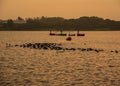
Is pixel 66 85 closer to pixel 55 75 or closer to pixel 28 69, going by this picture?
pixel 55 75

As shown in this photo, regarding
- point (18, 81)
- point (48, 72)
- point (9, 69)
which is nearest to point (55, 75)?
point (48, 72)

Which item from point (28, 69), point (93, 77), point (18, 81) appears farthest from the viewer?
point (28, 69)

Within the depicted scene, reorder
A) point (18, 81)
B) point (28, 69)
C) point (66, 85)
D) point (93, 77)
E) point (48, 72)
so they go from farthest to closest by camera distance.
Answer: point (28, 69)
point (48, 72)
point (93, 77)
point (18, 81)
point (66, 85)

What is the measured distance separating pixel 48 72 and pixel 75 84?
900 cm

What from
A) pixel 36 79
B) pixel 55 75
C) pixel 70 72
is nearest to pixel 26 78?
pixel 36 79

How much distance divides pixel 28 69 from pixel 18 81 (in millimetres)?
9951

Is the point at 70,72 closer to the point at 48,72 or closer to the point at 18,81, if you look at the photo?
the point at 48,72

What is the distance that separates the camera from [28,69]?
46.4m

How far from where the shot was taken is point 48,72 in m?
43.4

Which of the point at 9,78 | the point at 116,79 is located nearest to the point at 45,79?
the point at 9,78

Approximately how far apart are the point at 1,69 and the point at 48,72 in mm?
6924

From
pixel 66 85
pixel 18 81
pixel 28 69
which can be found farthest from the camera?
pixel 28 69

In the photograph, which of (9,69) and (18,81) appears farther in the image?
(9,69)

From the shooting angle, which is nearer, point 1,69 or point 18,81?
point 18,81
